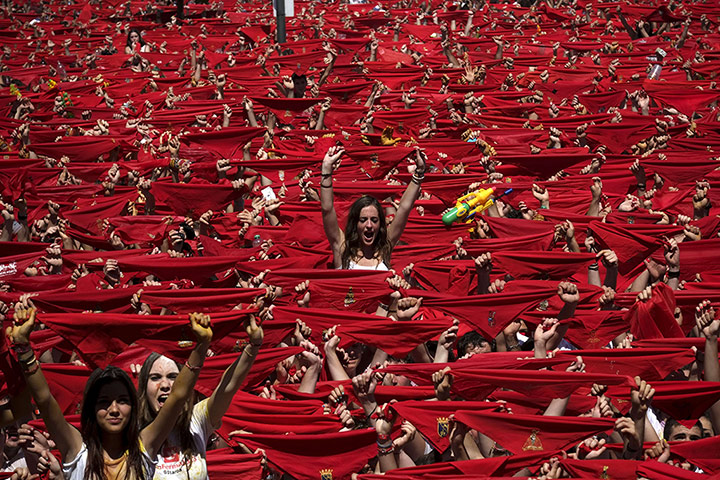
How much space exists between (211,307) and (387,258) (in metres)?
1.21

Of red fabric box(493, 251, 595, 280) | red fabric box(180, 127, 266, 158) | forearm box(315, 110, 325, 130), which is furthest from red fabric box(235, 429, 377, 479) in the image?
forearm box(315, 110, 325, 130)

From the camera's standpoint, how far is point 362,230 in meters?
6.65

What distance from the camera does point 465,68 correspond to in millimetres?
14445

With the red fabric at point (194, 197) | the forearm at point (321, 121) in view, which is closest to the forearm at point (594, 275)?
the red fabric at point (194, 197)

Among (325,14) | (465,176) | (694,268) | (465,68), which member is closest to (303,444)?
(694,268)

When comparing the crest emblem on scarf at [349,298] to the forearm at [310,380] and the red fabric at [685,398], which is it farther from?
the red fabric at [685,398]

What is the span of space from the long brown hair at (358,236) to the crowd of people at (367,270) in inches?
0.7

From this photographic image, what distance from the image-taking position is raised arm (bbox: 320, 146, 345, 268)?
6.77 m

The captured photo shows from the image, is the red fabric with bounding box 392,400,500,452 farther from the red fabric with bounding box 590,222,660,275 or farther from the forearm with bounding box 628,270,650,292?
the red fabric with bounding box 590,222,660,275

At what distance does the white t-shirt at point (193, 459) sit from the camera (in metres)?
3.99

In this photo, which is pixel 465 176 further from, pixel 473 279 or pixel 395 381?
pixel 395 381

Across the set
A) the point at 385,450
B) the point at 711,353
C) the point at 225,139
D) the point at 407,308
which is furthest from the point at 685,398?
the point at 225,139

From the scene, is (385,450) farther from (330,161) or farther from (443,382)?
(330,161)

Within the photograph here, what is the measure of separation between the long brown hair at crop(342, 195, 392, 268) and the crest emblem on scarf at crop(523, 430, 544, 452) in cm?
192
